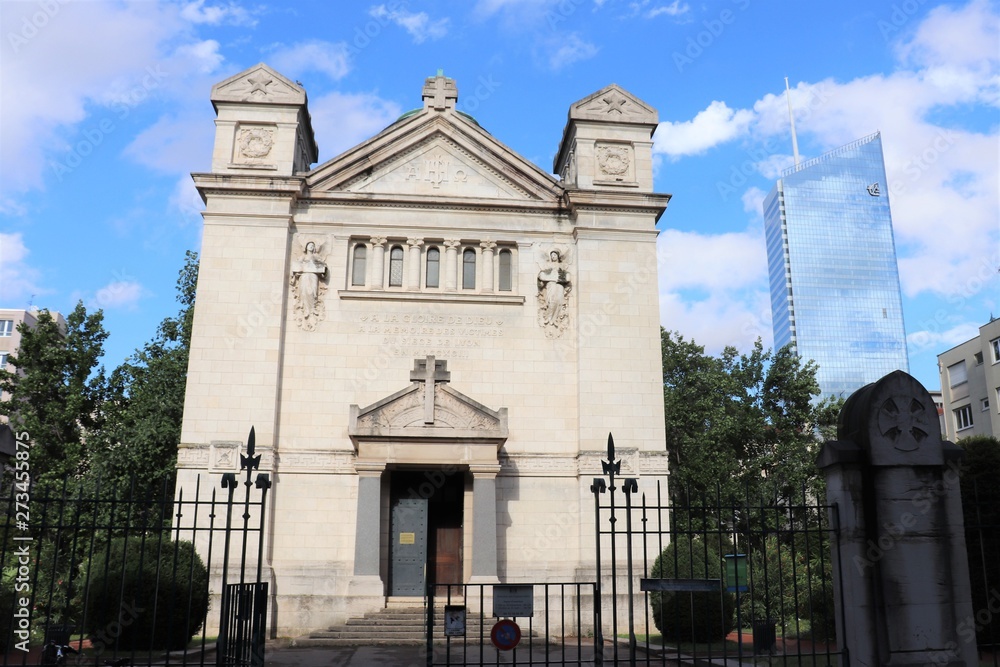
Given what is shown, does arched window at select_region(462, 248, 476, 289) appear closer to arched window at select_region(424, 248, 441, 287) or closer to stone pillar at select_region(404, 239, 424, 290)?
arched window at select_region(424, 248, 441, 287)

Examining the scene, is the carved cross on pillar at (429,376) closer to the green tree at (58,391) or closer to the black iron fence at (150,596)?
the black iron fence at (150,596)

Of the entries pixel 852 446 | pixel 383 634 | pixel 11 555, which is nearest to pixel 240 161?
pixel 383 634

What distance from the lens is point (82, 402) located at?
31.0m

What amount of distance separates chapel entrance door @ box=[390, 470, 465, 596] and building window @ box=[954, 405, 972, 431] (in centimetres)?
4231

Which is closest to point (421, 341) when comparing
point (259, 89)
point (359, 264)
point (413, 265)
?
point (413, 265)

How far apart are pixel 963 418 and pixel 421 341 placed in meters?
44.0

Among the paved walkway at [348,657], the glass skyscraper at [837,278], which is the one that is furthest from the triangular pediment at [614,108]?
the glass skyscraper at [837,278]

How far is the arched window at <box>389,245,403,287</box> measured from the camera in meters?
23.1

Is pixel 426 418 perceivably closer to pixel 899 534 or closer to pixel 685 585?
pixel 685 585

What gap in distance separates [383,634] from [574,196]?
12.4 m

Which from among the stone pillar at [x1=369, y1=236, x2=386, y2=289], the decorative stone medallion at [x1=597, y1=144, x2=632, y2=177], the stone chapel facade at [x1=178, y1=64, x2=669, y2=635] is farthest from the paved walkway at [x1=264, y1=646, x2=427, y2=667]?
the decorative stone medallion at [x1=597, y1=144, x2=632, y2=177]

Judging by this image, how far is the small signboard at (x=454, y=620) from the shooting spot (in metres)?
10.9

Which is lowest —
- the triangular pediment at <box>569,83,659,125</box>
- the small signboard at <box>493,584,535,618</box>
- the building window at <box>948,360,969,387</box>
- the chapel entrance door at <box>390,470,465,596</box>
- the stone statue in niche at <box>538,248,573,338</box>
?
the small signboard at <box>493,584,535,618</box>

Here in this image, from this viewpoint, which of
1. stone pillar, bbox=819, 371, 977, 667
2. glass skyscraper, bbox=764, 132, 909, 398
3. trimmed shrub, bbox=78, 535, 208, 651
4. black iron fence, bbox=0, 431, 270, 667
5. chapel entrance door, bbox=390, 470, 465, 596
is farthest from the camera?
glass skyscraper, bbox=764, 132, 909, 398
